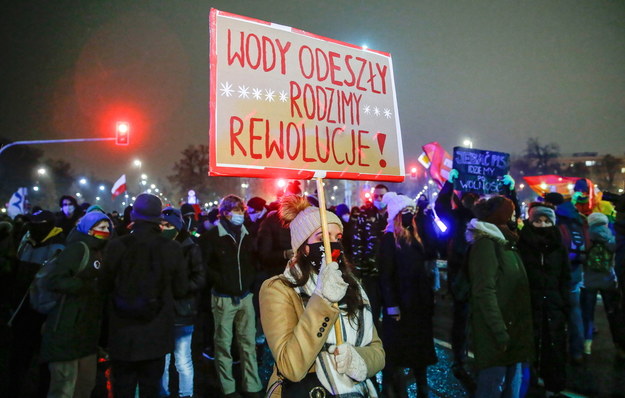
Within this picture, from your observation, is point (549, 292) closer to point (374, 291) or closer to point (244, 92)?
point (374, 291)

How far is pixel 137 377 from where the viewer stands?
3996 millimetres

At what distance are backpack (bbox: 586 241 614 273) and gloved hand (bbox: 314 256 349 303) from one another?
6325 millimetres

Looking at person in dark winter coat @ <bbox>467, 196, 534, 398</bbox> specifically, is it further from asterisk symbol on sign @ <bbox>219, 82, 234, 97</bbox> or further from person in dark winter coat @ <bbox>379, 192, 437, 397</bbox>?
asterisk symbol on sign @ <bbox>219, 82, 234, 97</bbox>

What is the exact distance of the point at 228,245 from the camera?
5531 millimetres

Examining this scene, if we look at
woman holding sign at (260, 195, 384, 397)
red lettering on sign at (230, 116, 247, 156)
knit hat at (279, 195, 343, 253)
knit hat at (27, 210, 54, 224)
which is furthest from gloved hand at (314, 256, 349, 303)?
knit hat at (27, 210, 54, 224)

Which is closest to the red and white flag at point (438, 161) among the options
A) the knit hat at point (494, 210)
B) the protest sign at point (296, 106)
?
the knit hat at point (494, 210)

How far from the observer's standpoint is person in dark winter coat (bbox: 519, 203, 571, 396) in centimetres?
484

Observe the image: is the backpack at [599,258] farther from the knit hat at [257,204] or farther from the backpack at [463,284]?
the knit hat at [257,204]

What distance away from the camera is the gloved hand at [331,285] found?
229cm

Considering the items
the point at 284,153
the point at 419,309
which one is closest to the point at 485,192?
the point at 419,309

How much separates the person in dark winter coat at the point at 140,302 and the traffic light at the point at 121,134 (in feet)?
60.8

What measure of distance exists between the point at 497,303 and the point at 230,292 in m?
3.01

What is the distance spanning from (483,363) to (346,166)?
7.23 feet

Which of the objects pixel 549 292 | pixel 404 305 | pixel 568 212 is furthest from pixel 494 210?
pixel 568 212
